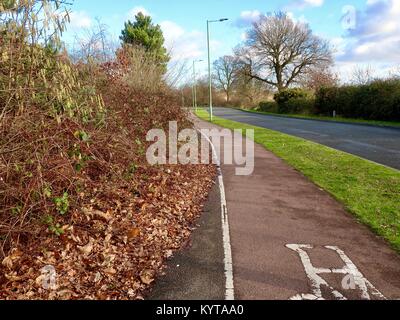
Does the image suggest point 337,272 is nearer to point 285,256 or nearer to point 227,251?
point 285,256

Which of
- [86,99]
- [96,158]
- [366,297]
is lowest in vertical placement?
[366,297]

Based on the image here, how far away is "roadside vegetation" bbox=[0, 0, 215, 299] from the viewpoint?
429cm

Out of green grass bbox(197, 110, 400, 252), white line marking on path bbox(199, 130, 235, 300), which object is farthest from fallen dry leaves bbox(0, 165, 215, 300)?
green grass bbox(197, 110, 400, 252)

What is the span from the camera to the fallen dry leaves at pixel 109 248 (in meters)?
4.05

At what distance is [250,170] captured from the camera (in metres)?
10.9

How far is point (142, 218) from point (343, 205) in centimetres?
421

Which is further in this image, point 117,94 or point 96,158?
point 117,94

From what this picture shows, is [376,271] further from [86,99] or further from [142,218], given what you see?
[86,99]

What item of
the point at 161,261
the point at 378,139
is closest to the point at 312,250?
the point at 161,261

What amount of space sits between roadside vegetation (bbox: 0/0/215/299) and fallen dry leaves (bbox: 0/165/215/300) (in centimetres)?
1

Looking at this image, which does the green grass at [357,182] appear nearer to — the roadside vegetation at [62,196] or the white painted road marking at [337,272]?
the white painted road marking at [337,272]

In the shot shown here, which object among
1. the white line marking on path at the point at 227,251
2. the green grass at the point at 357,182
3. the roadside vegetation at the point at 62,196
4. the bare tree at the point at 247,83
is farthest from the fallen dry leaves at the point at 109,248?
the bare tree at the point at 247,83

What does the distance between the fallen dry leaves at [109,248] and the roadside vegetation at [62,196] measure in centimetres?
1

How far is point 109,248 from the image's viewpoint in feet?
16.4
